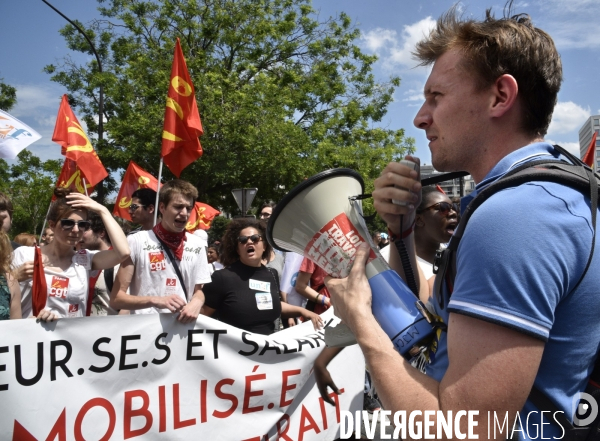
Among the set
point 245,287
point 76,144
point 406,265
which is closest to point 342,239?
point 406,265

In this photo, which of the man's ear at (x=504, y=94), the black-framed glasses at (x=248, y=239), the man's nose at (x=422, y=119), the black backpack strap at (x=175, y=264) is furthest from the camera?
the black-framed glasses at (x=248, y=239)

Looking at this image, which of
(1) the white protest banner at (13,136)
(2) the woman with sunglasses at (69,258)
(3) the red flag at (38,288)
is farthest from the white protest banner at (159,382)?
(1) the white protest banner at (13,136)

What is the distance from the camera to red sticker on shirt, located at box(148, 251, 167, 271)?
13.6ft

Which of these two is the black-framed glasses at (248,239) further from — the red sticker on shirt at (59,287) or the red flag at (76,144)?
the red flag at (76,144)

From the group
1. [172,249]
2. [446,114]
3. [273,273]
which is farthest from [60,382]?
[446,114]

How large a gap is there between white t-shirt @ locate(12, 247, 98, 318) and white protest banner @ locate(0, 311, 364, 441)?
22.5 inches

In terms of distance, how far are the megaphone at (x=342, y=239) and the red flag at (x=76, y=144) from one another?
5337 millimetres

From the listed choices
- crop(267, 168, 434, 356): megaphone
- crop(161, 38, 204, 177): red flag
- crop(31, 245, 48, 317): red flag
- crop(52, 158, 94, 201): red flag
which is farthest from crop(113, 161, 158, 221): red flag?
crop(267, 168, 434, 356): megaphone

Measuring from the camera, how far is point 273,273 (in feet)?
15.1

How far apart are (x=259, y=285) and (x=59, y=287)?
1.56 metres

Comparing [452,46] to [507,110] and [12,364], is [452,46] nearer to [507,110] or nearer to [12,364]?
[507,110]

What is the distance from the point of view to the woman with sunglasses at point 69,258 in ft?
12.1

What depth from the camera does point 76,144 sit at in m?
6.45

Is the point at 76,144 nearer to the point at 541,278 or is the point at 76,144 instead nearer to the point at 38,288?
the point at 38,288
